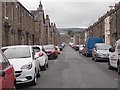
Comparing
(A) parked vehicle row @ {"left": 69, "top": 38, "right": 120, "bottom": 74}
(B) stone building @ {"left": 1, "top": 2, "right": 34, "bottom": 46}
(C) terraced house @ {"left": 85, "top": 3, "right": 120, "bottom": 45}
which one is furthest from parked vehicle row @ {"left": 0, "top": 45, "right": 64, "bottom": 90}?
(C) terraced house @ {"left": 85, "top": 3, "right": 120, "bottom": 45}

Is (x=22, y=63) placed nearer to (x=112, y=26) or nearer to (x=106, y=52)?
(x=106, y=52)

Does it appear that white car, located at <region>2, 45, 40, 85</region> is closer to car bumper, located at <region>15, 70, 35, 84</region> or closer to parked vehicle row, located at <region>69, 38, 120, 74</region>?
car bumper, located at <region>15, 70, 35, 84</region>

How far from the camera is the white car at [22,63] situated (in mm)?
10688

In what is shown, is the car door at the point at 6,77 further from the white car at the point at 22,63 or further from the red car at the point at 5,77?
the white car at the point at 22,63

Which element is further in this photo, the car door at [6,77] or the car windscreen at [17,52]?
the car windscreen at [17,52]

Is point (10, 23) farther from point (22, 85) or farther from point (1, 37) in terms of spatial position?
→ point (22, 85)

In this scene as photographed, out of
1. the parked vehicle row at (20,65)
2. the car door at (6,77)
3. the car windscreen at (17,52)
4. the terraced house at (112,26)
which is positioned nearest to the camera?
the car door at (6,77)

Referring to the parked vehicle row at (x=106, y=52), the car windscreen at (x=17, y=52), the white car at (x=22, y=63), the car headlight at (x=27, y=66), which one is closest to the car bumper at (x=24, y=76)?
the white car at (x=22, y=63)

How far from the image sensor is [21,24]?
126ft

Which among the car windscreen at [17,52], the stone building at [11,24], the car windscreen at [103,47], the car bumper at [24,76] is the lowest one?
the car bumper at [24,76]

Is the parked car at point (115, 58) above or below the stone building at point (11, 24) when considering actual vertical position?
below

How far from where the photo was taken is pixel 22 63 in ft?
36.1

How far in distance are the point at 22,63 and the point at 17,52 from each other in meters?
1.39

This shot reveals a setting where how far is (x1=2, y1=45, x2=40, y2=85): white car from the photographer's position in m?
10.7
